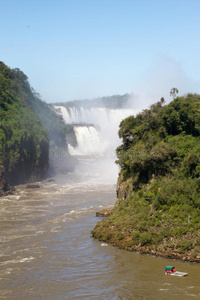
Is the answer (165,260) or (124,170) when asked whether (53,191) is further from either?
(165,260)

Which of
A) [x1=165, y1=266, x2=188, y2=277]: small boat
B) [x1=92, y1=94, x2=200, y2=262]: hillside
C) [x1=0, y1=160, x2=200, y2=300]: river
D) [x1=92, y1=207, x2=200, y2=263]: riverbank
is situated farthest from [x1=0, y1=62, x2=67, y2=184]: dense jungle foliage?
[x1=165, y1=266, x2=188, y2=277]: small boat

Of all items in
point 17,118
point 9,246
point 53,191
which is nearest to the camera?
point 9,246

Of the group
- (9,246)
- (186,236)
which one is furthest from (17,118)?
(186,236)

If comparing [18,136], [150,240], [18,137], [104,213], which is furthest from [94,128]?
[150,240]

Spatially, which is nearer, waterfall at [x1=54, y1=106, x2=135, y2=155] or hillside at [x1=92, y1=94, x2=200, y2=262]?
hillside at [x1=92, y1=94, x2=200, y2=262]

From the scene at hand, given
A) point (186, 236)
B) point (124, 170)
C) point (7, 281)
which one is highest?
point (124, 170)

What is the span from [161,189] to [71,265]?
8.08 m

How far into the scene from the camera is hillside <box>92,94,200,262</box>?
2228 cm

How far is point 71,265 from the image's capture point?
21297 mm

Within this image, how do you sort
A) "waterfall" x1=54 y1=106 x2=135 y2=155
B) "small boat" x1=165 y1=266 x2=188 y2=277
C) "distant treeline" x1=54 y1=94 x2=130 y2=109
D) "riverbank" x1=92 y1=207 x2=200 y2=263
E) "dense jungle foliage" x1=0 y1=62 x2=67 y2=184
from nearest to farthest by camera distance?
"small boat" x1=165 y1=266 x2=188 y2=277, "riverbank" x1=92 y1=207 x2=200 y2=263, "dense jungle foliage" x1=0 y1=62 x2=67 y2=184, "waterfall" x1=54 y1=106 x2=135 y2=155, "distant treeline" x1=54 y1=94 x2=130 y2=109

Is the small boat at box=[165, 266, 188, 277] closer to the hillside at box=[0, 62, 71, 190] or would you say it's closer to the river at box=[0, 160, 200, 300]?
the river at box=[0, 160, 200, 300]

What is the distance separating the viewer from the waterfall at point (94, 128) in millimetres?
98562

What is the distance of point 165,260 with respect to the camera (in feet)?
68.7

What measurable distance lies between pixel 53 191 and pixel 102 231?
26.7 meters
